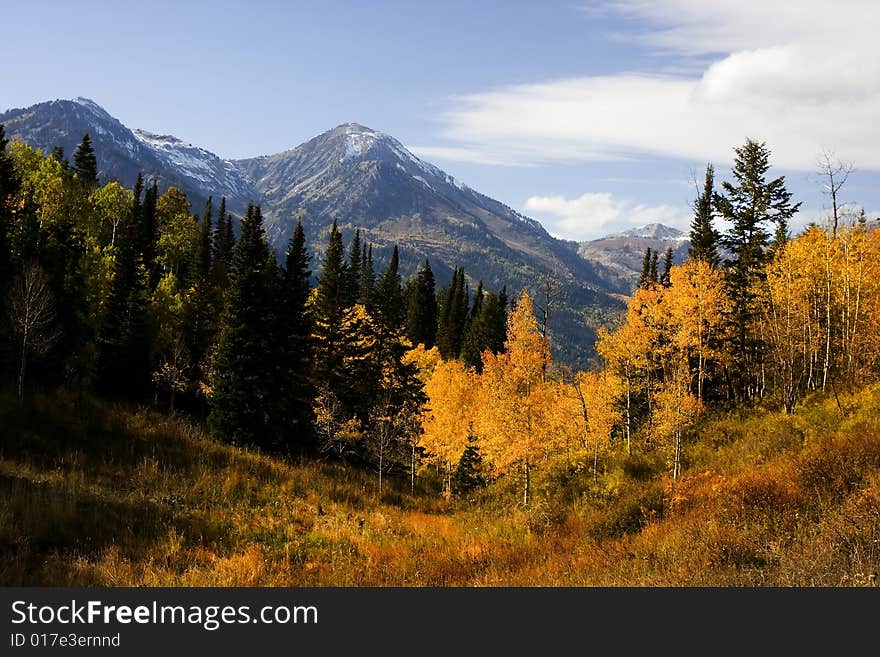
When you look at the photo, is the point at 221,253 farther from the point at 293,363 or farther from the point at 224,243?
the point at 293,363

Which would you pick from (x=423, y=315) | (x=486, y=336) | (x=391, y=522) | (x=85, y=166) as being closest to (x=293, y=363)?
(x=391, y=522)

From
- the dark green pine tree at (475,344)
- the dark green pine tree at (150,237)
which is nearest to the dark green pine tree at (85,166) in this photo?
the dark green pine tree at (150,237)

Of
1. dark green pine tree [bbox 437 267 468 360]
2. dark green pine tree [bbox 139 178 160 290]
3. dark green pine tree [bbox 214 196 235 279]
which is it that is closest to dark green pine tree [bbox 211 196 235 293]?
dark green pine tree [bbox 214 196 235 279]

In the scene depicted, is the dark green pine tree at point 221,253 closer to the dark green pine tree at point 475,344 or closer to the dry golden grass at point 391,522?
the dark green pine tree at point 475,344

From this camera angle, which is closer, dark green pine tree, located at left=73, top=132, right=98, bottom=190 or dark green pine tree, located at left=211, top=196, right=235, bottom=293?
dark green pine tree, located at left=211, top=196, right=235, bottom=293

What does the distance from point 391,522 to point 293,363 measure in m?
22.6

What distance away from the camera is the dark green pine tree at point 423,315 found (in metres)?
83.4

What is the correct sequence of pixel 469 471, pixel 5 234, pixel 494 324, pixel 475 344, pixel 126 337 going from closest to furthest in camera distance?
pixel 5 234
pixel 469 471
pixel 126 337
pixel 475 344
pixel 494 324

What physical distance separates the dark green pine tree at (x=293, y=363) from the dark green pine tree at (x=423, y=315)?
37978 mm

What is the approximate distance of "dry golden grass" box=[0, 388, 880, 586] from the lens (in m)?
10.2

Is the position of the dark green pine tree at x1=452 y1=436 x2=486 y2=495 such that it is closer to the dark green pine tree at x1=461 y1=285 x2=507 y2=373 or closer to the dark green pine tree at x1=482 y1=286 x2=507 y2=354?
the dark green pine tree at x1=461 y1=285 x2=507 y2=373

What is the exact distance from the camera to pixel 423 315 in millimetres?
84438

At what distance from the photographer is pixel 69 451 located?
72.5ft

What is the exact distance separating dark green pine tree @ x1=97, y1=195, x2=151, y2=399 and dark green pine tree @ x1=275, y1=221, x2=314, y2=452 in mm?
14963
